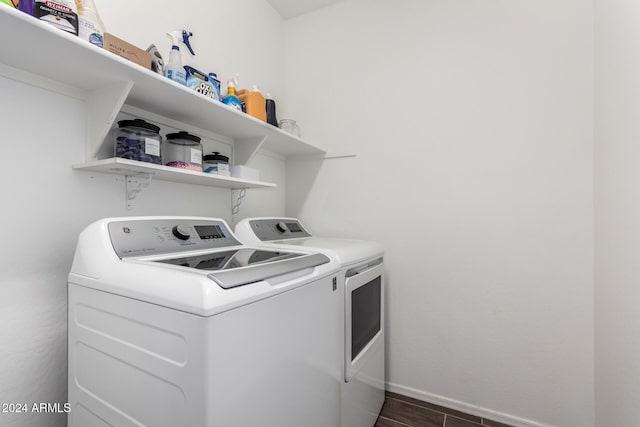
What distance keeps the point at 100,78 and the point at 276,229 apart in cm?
113

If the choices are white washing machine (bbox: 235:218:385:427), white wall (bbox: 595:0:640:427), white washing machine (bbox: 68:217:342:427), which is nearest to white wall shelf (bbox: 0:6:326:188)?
white washing machine (bbox: 68:217:342:427)

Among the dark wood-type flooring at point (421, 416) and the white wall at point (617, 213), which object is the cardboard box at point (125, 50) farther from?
the dark wood-type flooring at point (421, 416)

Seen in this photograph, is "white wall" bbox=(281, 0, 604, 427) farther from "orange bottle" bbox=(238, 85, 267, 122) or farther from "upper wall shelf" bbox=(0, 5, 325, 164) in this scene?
"upper wall shelf" bbox=(0, 5, 325, 164)

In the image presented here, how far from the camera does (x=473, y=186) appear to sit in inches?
73.3

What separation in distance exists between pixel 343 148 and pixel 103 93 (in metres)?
1.52

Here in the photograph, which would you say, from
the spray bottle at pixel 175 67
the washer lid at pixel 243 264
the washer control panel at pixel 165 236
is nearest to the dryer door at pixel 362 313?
the washer lid at pixel 243 264

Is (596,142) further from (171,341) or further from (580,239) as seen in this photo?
(171,341)

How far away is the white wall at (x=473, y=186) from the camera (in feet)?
5.36

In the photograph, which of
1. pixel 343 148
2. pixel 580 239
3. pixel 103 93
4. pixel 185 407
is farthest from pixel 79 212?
pixel 580 239

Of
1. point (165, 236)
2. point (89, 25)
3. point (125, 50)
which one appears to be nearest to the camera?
point (89, 25)

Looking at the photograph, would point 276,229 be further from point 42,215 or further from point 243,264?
point 42,215

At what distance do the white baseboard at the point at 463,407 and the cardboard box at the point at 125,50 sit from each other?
2366 millimetres

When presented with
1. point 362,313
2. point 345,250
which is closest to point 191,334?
point 345,250

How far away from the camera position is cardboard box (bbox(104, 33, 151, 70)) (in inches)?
40.1
